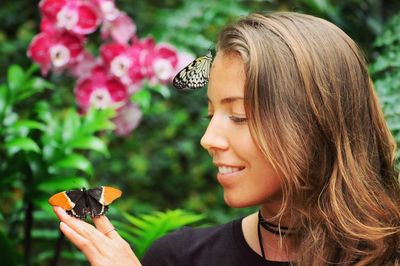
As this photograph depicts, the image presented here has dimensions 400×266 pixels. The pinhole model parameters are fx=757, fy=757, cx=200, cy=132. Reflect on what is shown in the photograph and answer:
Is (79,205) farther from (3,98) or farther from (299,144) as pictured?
(3,98)

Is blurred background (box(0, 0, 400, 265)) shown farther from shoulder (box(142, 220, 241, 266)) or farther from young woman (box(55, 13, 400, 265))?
young woman (box(55, 13, 400, 265))

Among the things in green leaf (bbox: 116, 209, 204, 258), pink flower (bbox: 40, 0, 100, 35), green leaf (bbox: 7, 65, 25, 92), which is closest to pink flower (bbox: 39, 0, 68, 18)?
pink flower (bbox: 40, 0, 100, 35)

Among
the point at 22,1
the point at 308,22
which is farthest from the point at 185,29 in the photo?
the point at 308,22

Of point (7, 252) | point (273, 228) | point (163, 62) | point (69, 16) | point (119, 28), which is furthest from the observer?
point (119, 28)

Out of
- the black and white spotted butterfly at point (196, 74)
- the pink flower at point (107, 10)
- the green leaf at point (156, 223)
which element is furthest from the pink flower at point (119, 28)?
the black and white spotted butterfly at point (196, 74)

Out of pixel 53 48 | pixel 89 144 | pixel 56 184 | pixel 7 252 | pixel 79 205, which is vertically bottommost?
pixel 7 252

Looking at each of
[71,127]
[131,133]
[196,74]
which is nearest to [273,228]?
[196,74]

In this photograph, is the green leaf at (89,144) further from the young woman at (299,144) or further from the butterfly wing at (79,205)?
the butterfly wing at (79,205)
